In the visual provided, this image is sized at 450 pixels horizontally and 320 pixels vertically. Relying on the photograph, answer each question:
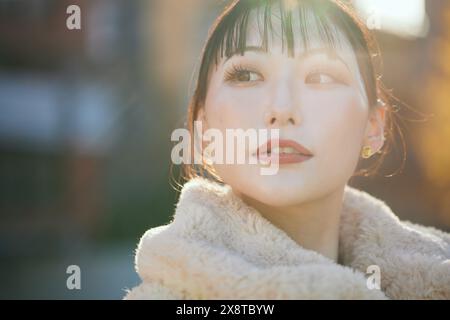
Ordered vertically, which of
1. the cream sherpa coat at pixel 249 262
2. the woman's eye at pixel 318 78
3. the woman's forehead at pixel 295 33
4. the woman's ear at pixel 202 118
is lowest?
the cream sherpa coat at pixel 249 262

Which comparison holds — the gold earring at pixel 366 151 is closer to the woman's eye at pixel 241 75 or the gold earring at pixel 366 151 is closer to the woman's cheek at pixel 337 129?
the woman's cheek at pixel 337 129

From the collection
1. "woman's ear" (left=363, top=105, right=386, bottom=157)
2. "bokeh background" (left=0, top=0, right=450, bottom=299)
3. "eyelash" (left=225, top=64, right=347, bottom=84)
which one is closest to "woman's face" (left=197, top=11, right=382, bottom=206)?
"eyelash" (left=225, top=64, right=347, bottom=84)

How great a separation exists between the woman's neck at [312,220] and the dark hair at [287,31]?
282 mm

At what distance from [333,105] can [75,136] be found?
7.92 metres

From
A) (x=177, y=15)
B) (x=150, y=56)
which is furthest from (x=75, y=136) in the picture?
(x=177, y=15)

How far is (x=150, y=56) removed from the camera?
375 inches

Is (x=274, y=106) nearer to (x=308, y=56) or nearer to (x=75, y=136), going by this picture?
(x=308, y=56)

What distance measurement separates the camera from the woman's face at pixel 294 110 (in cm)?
136

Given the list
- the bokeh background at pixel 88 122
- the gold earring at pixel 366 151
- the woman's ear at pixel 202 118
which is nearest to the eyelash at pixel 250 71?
the woman's ear at pixel 202 118

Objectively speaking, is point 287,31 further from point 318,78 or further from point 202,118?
point 202,118

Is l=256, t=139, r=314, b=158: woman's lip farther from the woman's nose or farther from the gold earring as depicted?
the gold earring

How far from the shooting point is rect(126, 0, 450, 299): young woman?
1.19 metres

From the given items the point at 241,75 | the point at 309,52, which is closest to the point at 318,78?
the point at 309,52

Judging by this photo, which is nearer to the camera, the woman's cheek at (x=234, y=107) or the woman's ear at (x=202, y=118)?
the woman's cheek at (x=234, y=107)
